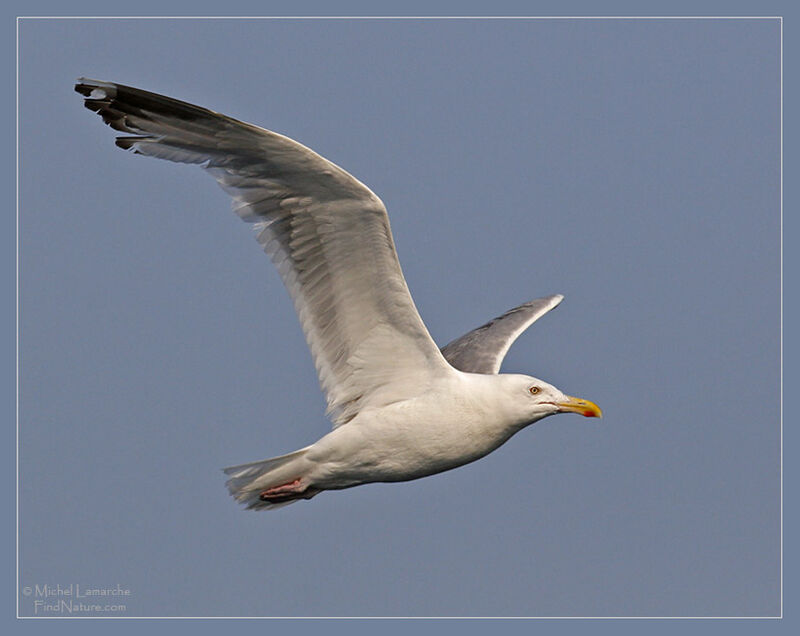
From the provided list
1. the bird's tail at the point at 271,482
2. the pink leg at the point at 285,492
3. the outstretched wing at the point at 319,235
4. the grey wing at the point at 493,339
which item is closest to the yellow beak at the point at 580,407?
the outstretched wing at the point at 319,235

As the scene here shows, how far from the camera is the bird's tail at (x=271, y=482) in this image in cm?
1106

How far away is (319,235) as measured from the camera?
418 inches

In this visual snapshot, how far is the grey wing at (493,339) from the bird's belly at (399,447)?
5.19ft

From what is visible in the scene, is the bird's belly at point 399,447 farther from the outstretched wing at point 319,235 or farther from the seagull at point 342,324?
the outstretched wing at point 319,235

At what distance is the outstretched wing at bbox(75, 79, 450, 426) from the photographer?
10.2 m

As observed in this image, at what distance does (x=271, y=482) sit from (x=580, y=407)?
90.1 inches

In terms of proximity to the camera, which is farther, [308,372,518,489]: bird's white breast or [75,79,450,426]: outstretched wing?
[308,372,518,489]: bird's white breast

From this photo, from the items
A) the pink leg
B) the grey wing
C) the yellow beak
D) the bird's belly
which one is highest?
the grey wing

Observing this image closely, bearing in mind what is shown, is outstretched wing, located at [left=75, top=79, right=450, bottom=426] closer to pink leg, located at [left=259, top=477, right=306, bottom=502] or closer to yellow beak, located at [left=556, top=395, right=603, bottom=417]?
pink leg, located at [left=259, top=477, right=306, bottom=502]

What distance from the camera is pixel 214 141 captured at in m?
10.3

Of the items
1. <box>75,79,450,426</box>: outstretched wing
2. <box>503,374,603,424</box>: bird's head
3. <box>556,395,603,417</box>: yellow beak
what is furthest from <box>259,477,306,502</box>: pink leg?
<box>556,395,603,417</box>: yellow beak

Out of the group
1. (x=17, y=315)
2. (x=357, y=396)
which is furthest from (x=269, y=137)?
(x=17, y=315)

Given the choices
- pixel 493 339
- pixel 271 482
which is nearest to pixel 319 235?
pixel 271 482

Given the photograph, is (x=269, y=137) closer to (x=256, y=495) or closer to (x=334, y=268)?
(x=334, y=268)
